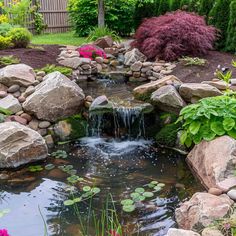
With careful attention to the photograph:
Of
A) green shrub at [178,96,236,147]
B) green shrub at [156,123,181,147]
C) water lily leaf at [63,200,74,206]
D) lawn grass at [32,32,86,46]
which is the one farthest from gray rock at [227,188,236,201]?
lawn grass at [32,32,86,46]

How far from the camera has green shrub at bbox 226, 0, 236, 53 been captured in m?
8.67

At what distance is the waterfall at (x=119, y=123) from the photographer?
6.07 meters

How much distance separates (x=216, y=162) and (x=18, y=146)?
2.50m

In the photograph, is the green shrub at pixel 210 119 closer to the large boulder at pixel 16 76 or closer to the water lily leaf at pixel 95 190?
the water lily leaf at pixel 95 190

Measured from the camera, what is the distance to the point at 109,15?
1309 cm

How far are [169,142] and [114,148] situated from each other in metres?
0.82

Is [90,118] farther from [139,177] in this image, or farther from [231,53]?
[231,53]

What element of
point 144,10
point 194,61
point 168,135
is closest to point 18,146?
point 168,135

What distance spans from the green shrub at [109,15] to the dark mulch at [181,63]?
4651 mm

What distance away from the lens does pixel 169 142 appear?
5645 millimetres

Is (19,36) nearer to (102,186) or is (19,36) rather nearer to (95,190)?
(102,186)

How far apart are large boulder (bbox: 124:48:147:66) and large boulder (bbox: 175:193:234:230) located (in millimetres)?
5307

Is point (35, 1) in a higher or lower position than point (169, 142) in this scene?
higher

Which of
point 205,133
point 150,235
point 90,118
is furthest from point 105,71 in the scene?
point 150,235
